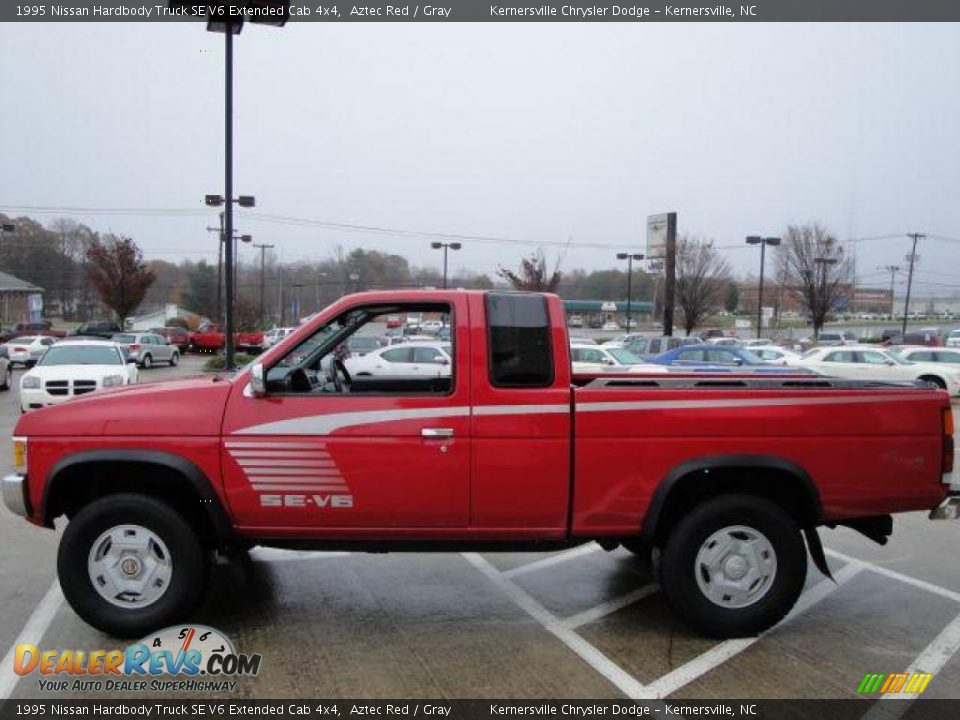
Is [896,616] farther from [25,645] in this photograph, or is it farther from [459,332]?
[25,645]

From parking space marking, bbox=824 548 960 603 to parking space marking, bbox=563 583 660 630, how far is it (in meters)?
1.86

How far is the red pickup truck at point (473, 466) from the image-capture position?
414cm

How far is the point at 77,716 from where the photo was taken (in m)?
3.46

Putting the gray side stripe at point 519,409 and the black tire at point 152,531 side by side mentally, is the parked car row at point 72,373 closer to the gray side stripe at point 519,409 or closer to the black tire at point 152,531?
the black tire at point 152,531

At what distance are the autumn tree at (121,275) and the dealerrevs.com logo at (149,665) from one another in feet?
159

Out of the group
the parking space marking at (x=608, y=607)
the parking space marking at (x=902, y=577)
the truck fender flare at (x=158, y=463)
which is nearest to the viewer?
the truck fender flare at (x=158, y=463)

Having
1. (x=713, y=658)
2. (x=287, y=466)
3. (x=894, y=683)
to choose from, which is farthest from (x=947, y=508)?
(x=287, y=466)

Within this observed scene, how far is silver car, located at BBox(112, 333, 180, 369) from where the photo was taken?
31.2 meters

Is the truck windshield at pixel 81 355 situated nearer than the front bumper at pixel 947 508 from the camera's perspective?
No

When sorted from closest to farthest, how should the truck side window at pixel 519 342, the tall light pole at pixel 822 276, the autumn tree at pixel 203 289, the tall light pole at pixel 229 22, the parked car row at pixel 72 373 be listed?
the truck side window at pixel 519 342
the tall light pole at pixel 229 22
the parked car row at pixel 72 373
the tall light pole at pixel 822 276
the autumn tree at pixel 203 289

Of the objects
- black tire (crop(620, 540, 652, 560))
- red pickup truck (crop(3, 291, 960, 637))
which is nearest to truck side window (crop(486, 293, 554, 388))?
red pickup truck (crop(3, 291, 960, 637))

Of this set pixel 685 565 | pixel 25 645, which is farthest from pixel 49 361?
pixel 685 565

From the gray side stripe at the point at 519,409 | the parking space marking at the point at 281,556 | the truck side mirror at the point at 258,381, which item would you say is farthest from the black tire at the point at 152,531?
the gray side stripe at the point at 519,409

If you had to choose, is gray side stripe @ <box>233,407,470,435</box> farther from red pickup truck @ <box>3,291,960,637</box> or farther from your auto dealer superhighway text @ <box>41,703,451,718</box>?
your auto dealer superhighway text @ <box>41,703,451,718</box>
